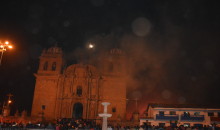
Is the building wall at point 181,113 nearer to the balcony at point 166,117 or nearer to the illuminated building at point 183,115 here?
the illuminated building at point 183,115

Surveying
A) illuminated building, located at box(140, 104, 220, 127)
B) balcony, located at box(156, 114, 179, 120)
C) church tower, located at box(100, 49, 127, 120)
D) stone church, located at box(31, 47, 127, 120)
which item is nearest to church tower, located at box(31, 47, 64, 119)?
stone church, located at box(31, 47, 127, 120)

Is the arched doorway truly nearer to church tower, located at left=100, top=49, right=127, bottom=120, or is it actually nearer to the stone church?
the stone church

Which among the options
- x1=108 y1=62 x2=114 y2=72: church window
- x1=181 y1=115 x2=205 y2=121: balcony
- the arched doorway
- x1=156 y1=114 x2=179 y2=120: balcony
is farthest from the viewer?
x1=108 y1=62 x2=114 y2=72: church window

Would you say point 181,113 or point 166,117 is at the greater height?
point 181,113

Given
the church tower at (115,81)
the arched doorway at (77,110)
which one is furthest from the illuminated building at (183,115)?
the arched doorway at (77,110)

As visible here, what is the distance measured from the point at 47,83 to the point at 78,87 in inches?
260

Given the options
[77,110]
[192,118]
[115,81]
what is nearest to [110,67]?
[115,81]

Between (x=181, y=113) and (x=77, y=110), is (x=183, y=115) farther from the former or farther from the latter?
(x=77, y=110)

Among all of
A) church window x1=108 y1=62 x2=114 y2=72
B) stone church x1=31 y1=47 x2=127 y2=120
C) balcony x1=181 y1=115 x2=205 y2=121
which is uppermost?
church window x1=108 y1=62 x2=114 y2=72

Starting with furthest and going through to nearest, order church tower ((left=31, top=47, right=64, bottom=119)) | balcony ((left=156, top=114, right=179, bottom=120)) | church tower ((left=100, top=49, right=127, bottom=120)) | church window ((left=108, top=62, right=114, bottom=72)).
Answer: church window ((left=108, top=62, right=114, bottom=72)) < church tower ((left=100, top=49, right=127, bottom=120)) < church tower ((left=31, top=47, right=64, bottom=119)) < balcony ((left=156, top=114, right=179, bottom=120))

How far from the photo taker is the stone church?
1716 inches

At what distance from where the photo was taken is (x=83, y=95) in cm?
4466

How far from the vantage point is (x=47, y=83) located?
4522 cm

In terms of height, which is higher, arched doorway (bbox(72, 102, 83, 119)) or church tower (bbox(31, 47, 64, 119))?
church tower (bbox(31, 47, 64, 119))
